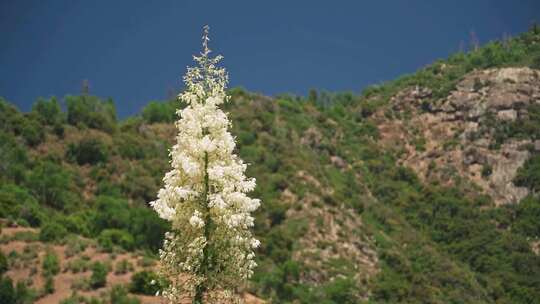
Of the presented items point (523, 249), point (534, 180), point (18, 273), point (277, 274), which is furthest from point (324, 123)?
point (18, 273)

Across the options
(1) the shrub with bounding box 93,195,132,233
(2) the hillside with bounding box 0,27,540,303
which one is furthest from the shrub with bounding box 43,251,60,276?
(1) the shrub with bounding box 93,195,132,233

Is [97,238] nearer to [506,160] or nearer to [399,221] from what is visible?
[399,221]

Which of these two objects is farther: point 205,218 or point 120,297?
point 120,297

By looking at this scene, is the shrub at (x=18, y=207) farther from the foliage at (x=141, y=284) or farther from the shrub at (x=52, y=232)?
the foliage at (x=141, y=284)

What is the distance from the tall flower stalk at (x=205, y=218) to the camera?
399 inches

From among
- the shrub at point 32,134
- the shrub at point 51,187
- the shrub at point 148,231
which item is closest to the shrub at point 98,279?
the shrub at point 148,231

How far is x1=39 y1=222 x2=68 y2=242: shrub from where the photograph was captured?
5750 cm

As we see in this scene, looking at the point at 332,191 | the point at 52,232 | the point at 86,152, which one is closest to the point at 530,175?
the point at 332,191

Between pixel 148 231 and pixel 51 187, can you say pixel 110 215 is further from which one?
pixel 51 187

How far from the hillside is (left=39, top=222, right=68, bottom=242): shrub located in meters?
0.17

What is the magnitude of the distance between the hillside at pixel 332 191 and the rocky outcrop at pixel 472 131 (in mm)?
190

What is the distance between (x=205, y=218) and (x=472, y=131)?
291ft

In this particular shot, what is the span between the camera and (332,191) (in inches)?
3221

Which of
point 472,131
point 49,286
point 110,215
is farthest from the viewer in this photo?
point 472,131
